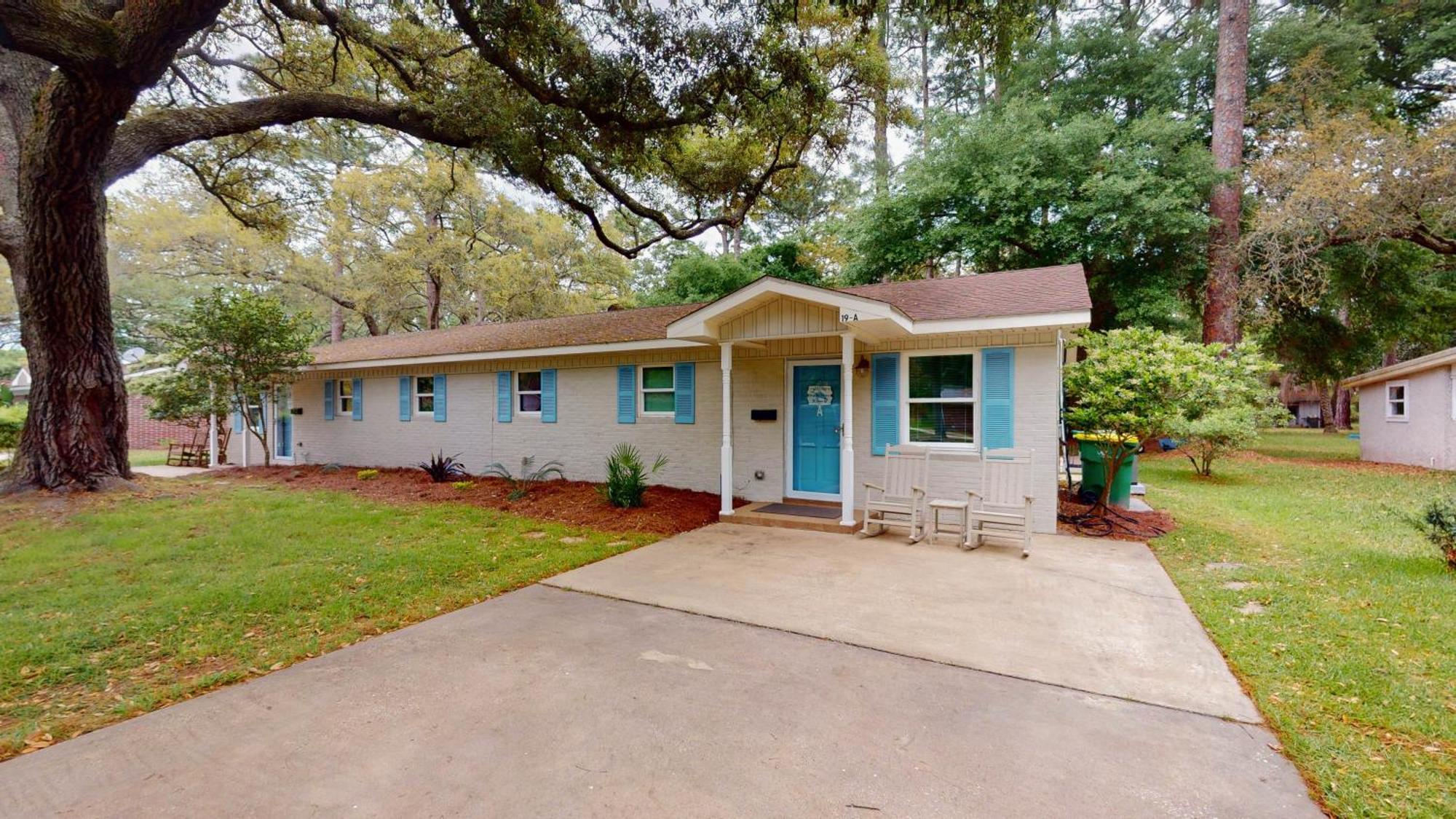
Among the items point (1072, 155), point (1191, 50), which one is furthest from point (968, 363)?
point (1191, 50)

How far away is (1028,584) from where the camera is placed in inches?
195

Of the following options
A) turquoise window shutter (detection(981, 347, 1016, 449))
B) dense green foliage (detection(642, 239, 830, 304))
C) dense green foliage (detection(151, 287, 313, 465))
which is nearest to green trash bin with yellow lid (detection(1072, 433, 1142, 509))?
turquoise window shutter (detection(981, 347, 1016, 449))

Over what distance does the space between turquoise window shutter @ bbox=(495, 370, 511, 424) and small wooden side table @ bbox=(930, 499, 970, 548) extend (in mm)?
7997

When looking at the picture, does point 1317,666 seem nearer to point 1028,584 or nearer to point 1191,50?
point 1028,584

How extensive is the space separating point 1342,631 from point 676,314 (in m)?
8.72

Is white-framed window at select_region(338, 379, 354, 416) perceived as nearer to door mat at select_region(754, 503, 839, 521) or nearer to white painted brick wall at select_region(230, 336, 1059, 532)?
white painted brick wall at select_region(230, 336, 1059, 532)

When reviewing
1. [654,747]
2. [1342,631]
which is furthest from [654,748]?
[1342,631]

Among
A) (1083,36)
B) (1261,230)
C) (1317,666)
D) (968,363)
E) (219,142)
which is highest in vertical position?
(1083,36)

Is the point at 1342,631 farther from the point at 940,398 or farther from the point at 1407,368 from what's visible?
the point at 1407,368

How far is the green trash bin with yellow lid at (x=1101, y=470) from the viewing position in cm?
738

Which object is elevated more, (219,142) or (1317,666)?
(219,142)

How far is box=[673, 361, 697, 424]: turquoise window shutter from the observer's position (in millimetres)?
9312

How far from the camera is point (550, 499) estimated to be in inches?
354

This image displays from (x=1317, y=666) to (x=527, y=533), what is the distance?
686cm
